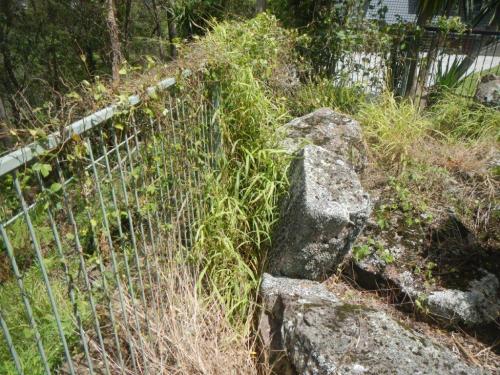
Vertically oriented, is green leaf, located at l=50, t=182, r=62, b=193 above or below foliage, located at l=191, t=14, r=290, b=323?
above

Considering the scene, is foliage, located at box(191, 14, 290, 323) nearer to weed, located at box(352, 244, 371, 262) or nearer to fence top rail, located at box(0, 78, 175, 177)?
weed, located at box(352, 244, 371, 262)

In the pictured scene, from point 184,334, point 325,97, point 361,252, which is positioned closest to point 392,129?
point 325,97

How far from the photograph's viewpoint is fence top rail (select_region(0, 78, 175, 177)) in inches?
47.3

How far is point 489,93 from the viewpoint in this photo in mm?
5590

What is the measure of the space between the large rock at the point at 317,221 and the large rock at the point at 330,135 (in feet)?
1.84

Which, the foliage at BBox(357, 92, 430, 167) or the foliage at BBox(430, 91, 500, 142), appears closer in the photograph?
the foliage at BBox(357, 92, 430, 167)

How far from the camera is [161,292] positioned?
2357 millimetres

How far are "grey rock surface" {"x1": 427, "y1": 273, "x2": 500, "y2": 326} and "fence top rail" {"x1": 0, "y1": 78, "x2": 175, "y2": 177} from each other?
7.96ft

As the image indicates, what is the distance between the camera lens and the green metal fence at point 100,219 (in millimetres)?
1405

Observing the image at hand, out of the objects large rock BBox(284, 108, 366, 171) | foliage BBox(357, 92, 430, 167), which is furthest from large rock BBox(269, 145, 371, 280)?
foliage BBox(357, 92, 430, 167)

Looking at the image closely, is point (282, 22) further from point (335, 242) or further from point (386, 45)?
point (335, 242)

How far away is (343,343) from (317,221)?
2.70ft

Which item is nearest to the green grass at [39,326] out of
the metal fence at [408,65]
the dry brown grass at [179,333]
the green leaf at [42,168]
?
the dry brown grass at [179,333]

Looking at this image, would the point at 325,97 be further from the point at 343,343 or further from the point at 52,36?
the point at 52,36
